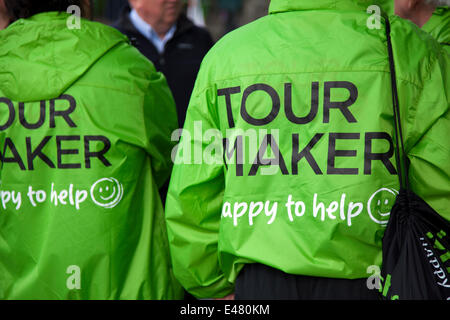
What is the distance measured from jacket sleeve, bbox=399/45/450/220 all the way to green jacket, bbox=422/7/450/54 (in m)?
1.09

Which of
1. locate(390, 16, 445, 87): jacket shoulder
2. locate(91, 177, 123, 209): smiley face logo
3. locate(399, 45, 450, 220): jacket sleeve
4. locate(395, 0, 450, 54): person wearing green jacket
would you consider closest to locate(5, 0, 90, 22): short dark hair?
locate(91, 177, 123, 209): smiley face logo

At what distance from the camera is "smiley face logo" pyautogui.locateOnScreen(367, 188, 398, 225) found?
2203 millimetres

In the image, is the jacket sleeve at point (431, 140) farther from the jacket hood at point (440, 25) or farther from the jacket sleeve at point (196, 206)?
the jacket hood at point (440, 25)

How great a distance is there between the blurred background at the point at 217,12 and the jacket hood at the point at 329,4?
750 cm

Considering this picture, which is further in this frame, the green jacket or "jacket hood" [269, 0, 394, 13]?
the green jacket

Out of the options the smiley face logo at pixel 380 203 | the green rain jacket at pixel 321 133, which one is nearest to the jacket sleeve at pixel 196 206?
the green rain jacket at pixel 321 133

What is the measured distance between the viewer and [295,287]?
7.35ft

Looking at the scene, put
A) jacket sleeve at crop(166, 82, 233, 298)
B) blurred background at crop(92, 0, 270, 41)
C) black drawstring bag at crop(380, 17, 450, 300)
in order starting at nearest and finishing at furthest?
black drawstring bag at crop(380, 17, 450, 300)
jacket sleeve at crop(166, 82, 233, 298)
blurred background at crop(92, 0, 270, 41)

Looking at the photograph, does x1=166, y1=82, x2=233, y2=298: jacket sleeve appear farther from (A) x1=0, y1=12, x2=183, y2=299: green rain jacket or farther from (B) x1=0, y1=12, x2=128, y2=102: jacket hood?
(B) x1=0, y1=12, x2=128, y2=102: jacket hood

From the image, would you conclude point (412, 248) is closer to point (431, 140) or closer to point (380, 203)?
point (380, 203)

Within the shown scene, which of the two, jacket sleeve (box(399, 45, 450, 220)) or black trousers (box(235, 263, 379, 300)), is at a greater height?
jacket sleeve (box(399, 45, 450, 220))
